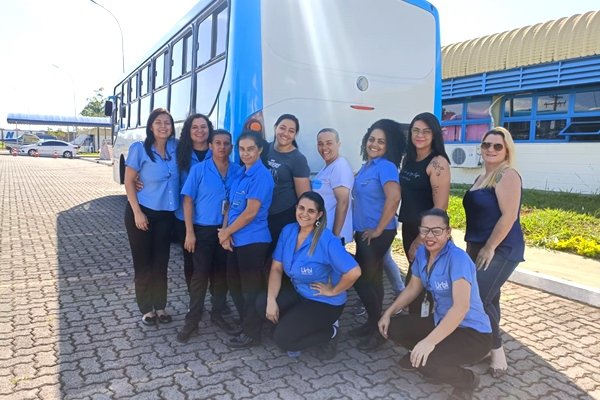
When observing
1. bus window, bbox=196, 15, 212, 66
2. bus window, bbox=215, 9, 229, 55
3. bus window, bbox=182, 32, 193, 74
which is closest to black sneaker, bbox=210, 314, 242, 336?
bus window, bbox=215, 9, 229, 55

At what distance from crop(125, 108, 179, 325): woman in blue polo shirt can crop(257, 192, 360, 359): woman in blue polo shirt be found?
97cm

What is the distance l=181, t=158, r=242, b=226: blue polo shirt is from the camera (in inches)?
135

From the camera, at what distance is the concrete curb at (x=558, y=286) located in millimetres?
4541

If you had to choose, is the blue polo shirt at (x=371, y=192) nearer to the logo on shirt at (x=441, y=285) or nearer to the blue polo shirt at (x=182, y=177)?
the logo on shirt at (x=441, y=285)

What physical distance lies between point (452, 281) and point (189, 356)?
1.88m

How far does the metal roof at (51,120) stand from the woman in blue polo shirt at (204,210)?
47.0 meters

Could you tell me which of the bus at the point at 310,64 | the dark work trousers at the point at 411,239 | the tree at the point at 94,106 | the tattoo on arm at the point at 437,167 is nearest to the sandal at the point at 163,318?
the bus at the point at 310,64

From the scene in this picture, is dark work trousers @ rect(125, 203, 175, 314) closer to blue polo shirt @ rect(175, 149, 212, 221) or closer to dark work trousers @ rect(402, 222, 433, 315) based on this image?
blue polo shirt @ rect(175, 149, 212, 221)

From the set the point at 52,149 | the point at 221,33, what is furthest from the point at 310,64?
the point at 52,149

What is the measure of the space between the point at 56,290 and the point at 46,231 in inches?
136

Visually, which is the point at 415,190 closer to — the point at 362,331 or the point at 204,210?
the point at 362,331

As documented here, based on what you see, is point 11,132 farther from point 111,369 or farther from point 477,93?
point 111,369

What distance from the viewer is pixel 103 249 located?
6.33 metres

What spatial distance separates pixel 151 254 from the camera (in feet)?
12.3
